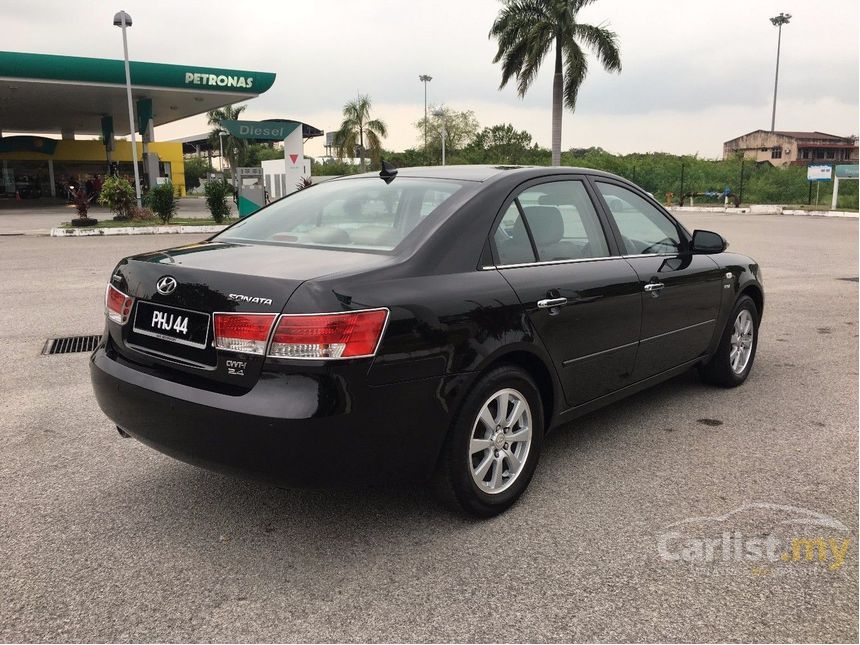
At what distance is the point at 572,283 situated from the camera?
141 inches

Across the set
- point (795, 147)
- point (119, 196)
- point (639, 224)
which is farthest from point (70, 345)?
point (795, 147)

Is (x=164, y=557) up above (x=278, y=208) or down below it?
below

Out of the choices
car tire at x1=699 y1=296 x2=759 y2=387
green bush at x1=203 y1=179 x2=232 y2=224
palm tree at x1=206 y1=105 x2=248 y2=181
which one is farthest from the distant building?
car tire at x1=699 y1=296 x2=759 y2=387

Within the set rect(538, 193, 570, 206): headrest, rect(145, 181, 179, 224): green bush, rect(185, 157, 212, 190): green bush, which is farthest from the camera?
rect(185, 157, 212, 190): green bush

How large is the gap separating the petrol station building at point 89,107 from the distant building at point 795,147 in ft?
191

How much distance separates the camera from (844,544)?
3037 mm

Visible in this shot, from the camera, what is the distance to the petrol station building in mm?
30562

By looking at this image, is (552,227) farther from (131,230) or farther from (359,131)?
(359,131)

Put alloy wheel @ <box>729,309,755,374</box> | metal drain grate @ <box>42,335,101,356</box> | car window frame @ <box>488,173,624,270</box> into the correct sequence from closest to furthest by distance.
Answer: car window frame @ <box>488,173,624,270</box>
alloy wheel @ <box>729,309,755,374</box>
metal drain grate @ <box>42,335,101,356</box>

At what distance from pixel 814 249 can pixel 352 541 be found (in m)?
16.1

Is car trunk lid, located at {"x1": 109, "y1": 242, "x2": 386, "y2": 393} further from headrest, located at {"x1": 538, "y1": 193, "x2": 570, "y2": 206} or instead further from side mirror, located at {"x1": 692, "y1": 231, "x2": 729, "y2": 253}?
side mirror, located at {"x1": 692, "y1": 231, "x2": 729, "y2": 253}

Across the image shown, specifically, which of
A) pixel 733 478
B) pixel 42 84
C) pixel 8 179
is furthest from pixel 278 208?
pixel 8 179

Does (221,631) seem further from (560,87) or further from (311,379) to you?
(560,87)

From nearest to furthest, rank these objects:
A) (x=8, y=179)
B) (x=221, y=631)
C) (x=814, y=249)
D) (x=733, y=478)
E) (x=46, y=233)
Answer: (x=221, y=631) < (x=733, y=478) < (x=814, y=249) < (x=46, y=233) < (x=8, y=179)
